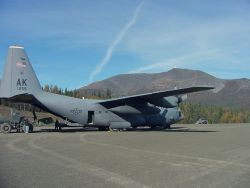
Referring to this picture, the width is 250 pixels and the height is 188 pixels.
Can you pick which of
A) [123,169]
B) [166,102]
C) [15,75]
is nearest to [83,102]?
[15,75]

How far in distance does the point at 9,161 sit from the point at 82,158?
279 cm

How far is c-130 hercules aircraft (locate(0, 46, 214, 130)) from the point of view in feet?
108

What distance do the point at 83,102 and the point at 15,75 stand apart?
7219 mm

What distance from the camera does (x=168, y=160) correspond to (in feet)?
48.4

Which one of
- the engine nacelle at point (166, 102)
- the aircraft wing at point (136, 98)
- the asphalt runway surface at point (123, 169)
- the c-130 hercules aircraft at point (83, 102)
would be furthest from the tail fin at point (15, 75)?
the asphalt runway surface at point (123, 169)

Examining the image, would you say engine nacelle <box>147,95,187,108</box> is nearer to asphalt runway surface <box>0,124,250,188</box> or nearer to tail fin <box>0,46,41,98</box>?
tail fin <box>0,46,41,98</box>

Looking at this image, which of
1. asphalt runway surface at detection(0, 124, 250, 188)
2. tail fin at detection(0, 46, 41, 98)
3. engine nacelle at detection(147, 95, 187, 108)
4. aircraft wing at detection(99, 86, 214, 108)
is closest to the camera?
asphalt runway surface at detection(0, 124, 250, 188)

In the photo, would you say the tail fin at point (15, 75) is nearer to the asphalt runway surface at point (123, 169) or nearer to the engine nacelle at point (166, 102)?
the engine nacelle at point (166, 102)

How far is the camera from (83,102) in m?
37.1

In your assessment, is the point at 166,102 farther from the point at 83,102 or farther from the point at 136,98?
the point at 83,102

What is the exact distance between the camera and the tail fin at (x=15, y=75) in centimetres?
3294

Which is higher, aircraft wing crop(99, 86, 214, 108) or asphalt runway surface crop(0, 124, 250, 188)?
aircraft wing crop(99, 86, 214, 108)

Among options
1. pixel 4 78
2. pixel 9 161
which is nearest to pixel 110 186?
pixel 9 161

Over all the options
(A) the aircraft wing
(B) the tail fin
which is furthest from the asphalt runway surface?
(A) the aircraft wing
